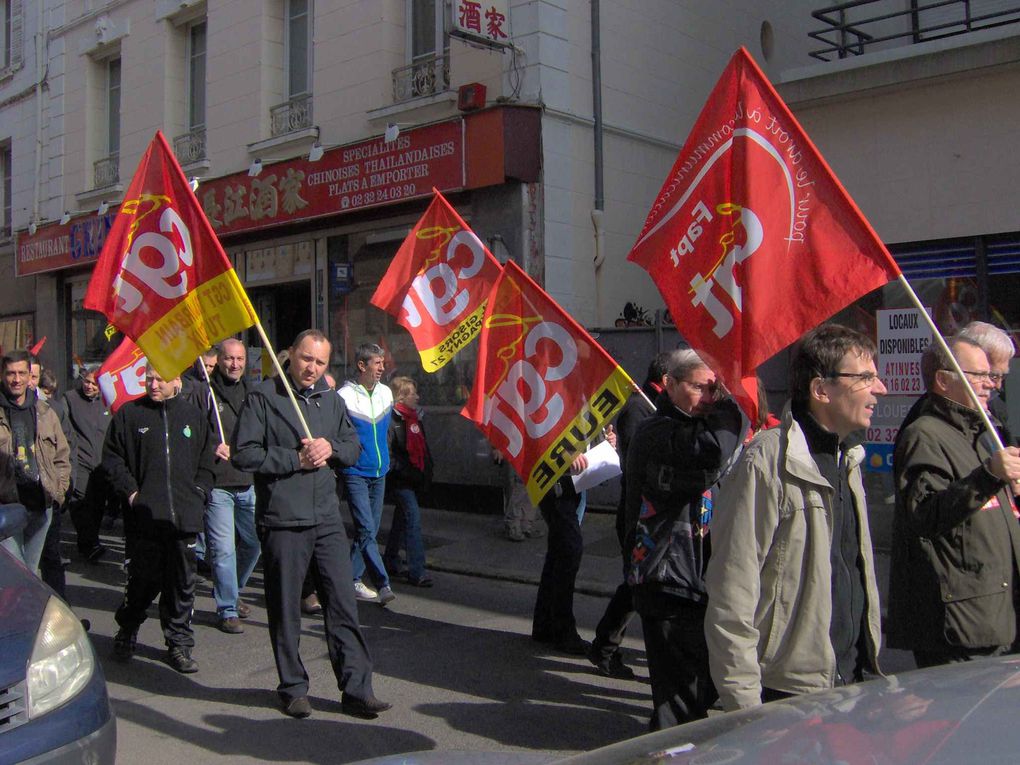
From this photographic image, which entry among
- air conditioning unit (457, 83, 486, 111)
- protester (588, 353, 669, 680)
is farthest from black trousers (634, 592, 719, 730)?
air conditioning unit (457, 83, 486, 111)

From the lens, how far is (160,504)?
6047 mm

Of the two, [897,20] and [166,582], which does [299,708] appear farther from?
[897,20]

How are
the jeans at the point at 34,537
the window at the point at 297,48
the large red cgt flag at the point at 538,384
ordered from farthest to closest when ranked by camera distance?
the window at the point at 297,48, the jeans at the point at 34,537, the large red cgt flag at the point at 538,384

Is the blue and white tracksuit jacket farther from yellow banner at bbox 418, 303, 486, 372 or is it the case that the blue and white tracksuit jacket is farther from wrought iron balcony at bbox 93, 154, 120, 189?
wrought iron balcony at bbox 93, 154, 120, 189

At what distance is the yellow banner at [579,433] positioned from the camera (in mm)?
5207

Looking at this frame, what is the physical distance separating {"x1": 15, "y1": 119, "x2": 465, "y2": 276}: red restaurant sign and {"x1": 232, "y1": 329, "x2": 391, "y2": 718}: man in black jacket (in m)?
6.51

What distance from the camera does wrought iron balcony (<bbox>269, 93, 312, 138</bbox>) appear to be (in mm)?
13711

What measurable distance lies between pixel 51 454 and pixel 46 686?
12.1 feet

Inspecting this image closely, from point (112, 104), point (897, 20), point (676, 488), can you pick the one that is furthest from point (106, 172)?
point (676, 488)

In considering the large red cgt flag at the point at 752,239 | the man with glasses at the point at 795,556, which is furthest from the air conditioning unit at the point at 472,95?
the man with glasses at the point at 795,556

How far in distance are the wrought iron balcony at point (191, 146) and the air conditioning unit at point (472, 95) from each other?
18.6 ft

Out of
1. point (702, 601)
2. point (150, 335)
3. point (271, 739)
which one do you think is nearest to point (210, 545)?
point (150, 335)

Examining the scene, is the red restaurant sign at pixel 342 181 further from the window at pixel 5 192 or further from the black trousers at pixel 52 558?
the window at pixel 5 192

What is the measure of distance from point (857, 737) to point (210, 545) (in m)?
5.92
